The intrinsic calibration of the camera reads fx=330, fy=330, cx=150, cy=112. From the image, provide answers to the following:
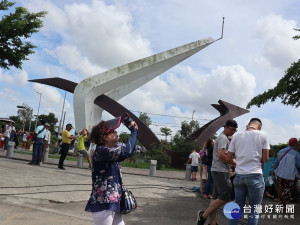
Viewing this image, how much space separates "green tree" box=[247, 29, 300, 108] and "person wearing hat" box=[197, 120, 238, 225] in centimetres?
567

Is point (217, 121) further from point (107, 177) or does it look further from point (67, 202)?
point (107, 177)

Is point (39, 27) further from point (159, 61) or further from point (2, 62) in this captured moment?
point (159, 61)

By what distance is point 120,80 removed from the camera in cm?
2022

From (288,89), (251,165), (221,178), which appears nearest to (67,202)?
(221,178)

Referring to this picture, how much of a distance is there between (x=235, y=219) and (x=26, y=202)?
3.68 meters

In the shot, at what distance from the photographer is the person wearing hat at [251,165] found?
396 centimetres

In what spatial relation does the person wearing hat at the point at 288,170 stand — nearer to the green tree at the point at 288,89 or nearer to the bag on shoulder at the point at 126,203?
the green tree at the point at 288,89

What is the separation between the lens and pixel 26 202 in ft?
19.1

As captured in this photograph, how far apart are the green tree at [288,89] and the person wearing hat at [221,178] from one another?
567cm

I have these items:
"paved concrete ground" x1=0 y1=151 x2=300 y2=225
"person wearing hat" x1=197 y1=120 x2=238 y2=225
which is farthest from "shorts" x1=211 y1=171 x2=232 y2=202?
"paved concrete ground" x1=0 y1=151 x2=300 y2=225

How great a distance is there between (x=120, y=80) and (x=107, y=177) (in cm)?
1751

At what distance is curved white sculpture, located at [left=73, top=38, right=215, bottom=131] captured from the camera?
771 inches

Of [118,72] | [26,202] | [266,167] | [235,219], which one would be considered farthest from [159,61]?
[235,219]

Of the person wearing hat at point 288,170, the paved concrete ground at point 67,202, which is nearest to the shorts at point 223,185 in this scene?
the paved concrete ground at point 67,202
